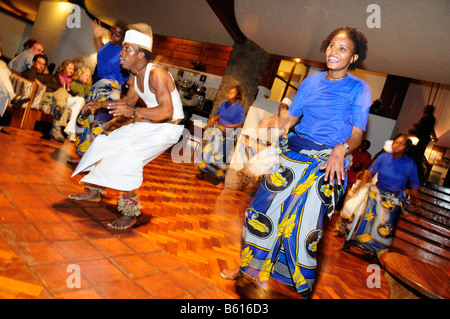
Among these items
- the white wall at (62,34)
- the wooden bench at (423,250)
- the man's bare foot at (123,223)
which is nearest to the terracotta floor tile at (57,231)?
the man's bare foot at (123,223)

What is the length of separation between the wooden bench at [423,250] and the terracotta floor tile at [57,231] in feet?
6.23

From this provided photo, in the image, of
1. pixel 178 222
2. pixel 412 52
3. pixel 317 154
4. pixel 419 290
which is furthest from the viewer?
pixel 412 52

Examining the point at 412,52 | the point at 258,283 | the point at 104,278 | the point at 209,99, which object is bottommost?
the point at 104,278

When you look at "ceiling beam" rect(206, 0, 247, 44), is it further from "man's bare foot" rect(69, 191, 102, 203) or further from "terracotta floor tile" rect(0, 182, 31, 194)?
"terracotta floor tile" rect(0, 182, 31, 194)

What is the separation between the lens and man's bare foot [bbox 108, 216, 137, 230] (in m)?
2.26

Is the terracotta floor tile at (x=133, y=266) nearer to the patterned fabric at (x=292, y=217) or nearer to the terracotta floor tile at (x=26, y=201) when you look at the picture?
the patterned fabric at (x=292, y=217)

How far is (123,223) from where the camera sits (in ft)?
7.53

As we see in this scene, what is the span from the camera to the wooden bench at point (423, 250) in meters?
1.32

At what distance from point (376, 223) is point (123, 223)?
3193 millimetres

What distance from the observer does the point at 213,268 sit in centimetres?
211

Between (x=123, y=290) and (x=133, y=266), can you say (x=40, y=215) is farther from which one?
(x=123, y=290)
